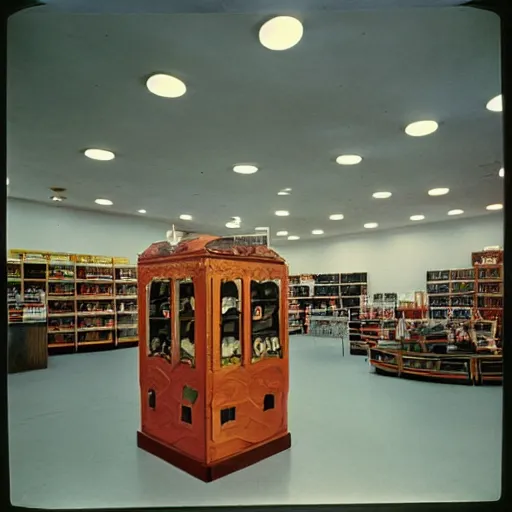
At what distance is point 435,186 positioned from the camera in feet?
18.3

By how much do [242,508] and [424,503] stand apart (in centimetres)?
107

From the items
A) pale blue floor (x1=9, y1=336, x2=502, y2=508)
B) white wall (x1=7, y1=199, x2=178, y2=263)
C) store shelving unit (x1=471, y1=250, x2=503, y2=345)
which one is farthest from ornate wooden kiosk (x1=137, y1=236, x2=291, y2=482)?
store shelving unit (x1=471, y1=250, x2=503, y2=345)

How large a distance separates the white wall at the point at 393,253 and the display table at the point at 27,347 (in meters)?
4.81

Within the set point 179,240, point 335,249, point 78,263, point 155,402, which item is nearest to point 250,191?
point 179,240

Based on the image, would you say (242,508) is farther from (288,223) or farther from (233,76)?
(288,223)

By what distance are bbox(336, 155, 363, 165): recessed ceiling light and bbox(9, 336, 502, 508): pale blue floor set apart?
2.75 meters

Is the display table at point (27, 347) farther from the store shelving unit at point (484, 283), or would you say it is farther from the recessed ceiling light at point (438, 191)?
the store shelving unit at point (484, 283)

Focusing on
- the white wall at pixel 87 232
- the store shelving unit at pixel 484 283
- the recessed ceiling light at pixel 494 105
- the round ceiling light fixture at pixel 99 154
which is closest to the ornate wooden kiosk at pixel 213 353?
the round ceiling light fixture at pixel 99 154

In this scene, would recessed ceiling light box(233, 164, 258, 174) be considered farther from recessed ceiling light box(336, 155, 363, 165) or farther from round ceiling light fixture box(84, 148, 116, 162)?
round ceiling light fixture box(84, 148, 116, 162)

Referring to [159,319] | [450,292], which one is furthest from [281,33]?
[450,292]

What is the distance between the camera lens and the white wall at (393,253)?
27.7 ft

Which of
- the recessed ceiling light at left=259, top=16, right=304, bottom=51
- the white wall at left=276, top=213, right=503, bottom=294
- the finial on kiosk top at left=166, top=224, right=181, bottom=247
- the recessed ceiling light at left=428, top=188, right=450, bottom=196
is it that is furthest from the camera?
the white wall at left=276, top=213, right=503, bottom=294

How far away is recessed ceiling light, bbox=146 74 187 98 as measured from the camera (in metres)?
2.68

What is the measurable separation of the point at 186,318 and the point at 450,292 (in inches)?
301
